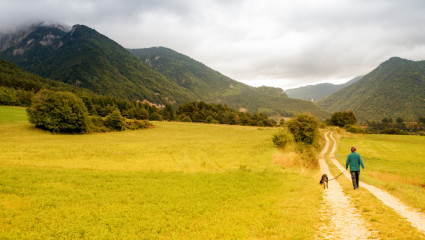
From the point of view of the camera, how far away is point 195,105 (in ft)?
496

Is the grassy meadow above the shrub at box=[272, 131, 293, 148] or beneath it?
beneath

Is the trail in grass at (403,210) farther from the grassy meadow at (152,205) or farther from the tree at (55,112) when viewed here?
the tree at (55,112)

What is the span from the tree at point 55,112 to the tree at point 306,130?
60022mm

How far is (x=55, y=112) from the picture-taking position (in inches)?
2213

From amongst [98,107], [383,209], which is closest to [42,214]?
[383,209]

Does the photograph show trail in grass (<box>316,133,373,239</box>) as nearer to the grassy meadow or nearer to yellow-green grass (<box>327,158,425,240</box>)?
yellow-green grass (<box>327,158,425,240</box>)

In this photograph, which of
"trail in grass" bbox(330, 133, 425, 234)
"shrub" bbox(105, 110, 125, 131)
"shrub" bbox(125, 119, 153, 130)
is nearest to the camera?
"trail in grass" bbox(330, 133, 425, 234)

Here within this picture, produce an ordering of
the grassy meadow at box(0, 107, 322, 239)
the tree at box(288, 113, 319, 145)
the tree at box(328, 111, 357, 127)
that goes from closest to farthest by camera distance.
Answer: the grassy meadow at box(0, 107, 322, 239) < the tree at box(288, 113, 319, 145) < the tree at box(328, 111, 357, 127)

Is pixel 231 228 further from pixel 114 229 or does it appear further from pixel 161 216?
pixel 114 229

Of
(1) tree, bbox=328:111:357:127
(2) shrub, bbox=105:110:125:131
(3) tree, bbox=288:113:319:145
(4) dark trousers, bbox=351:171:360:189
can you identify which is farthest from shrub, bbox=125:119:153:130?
(1) tree, bbox=328:111:357:127

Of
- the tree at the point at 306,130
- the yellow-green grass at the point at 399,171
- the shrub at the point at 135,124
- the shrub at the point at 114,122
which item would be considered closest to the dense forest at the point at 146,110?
the shrub at the point at 135,124

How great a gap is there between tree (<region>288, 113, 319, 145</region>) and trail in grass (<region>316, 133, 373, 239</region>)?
3423 centimetres

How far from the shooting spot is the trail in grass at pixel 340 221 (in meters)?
9.32

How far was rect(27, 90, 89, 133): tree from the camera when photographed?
5622cm
